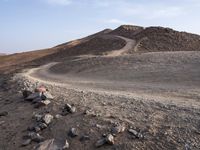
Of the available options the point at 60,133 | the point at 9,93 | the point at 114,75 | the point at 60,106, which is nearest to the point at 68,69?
the point at 114,75

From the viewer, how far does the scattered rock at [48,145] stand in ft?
30.7

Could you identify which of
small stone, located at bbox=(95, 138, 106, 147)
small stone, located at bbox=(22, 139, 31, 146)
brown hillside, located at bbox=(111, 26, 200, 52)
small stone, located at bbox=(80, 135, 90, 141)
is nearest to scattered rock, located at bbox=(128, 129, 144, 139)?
small stone, located at bbox=(95, 138, 106, 147)

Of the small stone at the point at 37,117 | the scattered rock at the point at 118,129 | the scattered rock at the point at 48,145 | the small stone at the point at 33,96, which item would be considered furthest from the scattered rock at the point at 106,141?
the small stone at the point at 33,96

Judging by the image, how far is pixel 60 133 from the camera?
997 cm

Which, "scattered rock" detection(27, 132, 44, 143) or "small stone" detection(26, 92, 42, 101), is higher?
"small stone" detection(26, 92, 42, 101)

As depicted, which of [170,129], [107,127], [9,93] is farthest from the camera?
[9,93]

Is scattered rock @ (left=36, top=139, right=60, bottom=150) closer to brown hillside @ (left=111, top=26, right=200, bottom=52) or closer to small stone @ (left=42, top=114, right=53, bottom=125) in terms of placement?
small stone @ (left=42, top=114, right=53, bottom=125)

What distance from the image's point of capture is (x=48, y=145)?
948 centimetres

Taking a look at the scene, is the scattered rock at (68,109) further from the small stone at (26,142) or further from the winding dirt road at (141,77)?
the winding dirt road at (141,77)

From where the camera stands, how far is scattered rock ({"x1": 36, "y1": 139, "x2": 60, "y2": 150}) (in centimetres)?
935

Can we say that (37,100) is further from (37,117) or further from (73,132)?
(73,132)

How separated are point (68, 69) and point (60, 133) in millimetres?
18582

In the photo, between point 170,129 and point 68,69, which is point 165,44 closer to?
point 68,69

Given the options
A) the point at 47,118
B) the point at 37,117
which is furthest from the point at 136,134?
the point at 37,117
